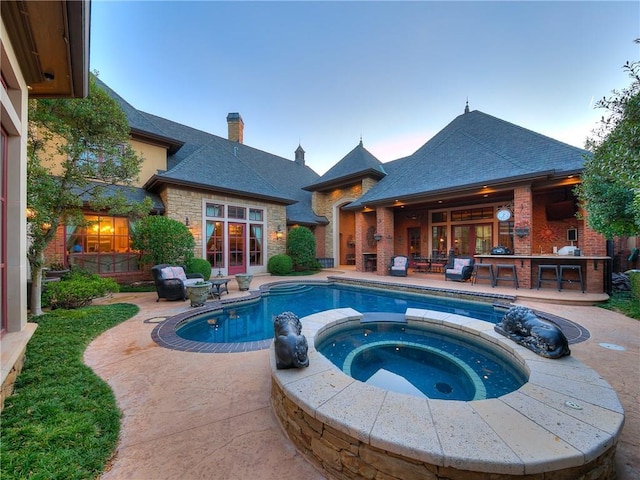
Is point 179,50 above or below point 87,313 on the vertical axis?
above

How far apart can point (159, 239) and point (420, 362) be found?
8.15 meters

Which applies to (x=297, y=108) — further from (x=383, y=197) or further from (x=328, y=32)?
(x=383, y=197)

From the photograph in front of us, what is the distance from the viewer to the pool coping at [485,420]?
4.52ft

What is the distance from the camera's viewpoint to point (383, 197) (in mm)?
10906

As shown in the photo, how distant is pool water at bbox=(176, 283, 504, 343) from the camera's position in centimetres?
493

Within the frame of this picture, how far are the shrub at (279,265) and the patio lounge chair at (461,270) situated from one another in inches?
272

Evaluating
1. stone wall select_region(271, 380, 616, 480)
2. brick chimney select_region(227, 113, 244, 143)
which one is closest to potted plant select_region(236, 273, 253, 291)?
stone wall select_region(271, 380, 616, 480)

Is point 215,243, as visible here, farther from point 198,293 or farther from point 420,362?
point 420,362

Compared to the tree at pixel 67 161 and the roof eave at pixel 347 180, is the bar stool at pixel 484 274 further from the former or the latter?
the tree at pixel 67 161

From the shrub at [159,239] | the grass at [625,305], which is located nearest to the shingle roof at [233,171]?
the shrub at [159,239]

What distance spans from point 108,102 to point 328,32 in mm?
8355

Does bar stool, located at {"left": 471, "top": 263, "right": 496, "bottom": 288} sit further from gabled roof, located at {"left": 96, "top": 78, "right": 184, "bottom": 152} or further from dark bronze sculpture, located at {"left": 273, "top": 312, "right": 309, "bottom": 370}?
gabled roof, located at {"left": 96, "top": 78, "right": 184, "bottom": 152}

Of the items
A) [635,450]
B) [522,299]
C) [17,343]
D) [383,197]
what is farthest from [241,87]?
[635,450]

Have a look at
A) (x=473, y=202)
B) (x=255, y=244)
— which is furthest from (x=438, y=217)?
(x=255, y=244)
